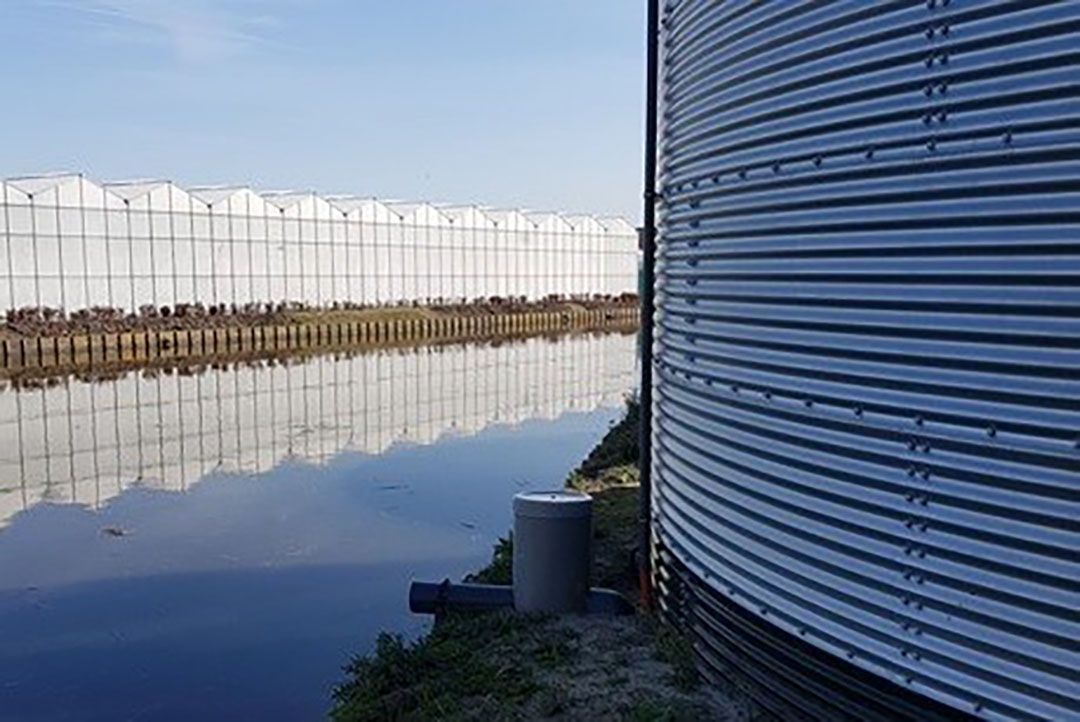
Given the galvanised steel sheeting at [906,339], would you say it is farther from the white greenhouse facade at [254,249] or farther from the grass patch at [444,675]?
the white greenhouse facade at [254,249]

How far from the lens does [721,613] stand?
5207 millimetres

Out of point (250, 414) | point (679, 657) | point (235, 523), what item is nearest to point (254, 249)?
point (250, 414)

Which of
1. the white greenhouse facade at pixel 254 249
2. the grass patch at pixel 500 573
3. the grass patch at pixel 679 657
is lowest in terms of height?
the grass patch at pixel 500 573

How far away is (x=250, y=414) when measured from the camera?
23.6 m

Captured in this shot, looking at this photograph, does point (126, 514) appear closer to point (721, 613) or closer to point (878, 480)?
point (721, 613)

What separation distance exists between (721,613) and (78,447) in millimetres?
17851

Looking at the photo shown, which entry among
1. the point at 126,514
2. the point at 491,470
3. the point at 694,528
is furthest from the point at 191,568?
the point at 694,528

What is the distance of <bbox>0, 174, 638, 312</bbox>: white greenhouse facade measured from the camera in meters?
33.1

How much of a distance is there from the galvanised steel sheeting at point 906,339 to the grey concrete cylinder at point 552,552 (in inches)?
71.8

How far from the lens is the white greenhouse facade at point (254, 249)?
33125 millimetres

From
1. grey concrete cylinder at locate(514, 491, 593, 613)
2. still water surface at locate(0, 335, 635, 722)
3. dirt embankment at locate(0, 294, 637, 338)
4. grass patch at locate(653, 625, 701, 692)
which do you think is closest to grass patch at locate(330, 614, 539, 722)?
grey concrete cylinder at locate(514, 491, 593, 613)

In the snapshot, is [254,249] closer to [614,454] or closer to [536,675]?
[614,454]

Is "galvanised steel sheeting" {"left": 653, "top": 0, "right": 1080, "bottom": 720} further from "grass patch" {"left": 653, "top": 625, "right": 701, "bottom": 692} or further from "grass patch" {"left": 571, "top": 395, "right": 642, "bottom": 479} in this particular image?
"grass patch" {"left": 571, "top": 395, "right": 642, "bottom": 479}

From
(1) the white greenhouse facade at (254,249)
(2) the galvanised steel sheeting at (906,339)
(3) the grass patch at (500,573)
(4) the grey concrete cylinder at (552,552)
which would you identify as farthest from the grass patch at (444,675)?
(1) the white greenhouse facade at (254,249)
